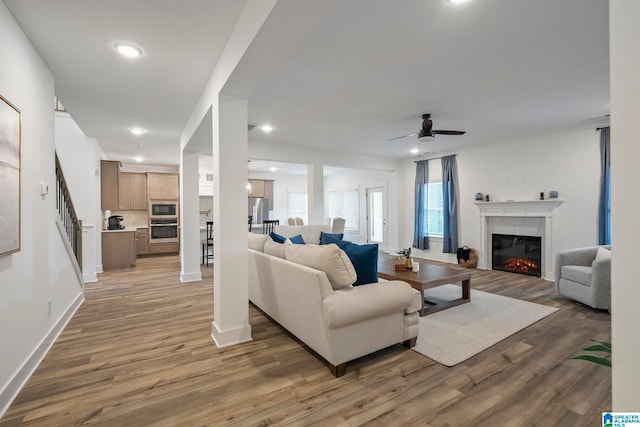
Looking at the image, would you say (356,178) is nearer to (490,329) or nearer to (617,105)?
(490,329)

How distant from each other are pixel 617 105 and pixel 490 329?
308 cm

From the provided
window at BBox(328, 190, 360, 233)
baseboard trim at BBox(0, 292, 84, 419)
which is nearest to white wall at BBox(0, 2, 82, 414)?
baseboard trim at BBox(0, 292, 84, 419)

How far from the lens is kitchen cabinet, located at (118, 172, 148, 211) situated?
25.7 feet

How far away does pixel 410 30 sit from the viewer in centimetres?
229

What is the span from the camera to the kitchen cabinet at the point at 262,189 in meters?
9.48

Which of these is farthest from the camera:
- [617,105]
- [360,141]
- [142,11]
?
[360,141]

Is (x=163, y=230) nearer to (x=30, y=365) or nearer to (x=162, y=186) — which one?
(x=162, y=186)

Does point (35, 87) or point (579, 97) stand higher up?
point (579, 97)

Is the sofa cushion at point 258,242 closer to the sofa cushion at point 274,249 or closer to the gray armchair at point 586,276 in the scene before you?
the sofa cushion at point 274,249

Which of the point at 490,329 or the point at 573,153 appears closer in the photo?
the point at 490,329

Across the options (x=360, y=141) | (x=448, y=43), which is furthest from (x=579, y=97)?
(x=360, y=141)

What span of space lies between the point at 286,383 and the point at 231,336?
839 millimetres

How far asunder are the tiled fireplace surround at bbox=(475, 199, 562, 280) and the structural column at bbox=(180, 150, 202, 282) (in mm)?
5483

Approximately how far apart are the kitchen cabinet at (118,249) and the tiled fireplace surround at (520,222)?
721 cm
